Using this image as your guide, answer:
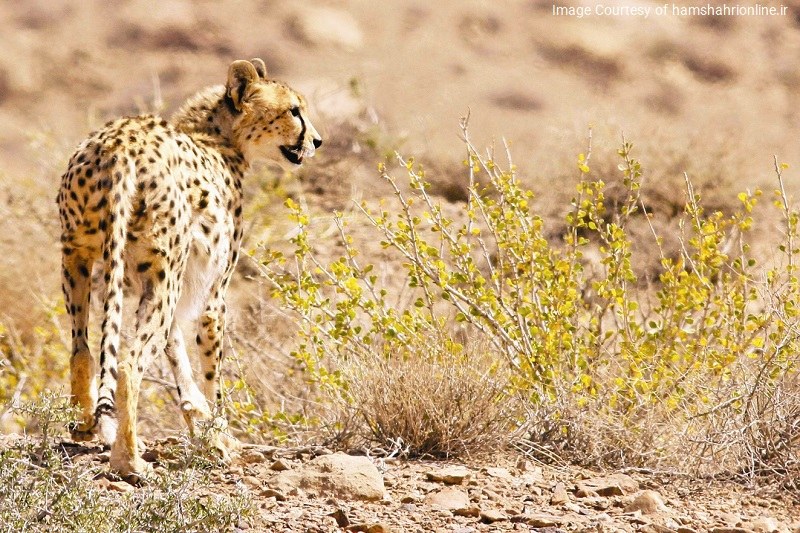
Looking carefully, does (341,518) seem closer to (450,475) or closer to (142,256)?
(450,475)

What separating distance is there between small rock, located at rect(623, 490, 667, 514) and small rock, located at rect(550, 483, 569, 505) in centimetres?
23

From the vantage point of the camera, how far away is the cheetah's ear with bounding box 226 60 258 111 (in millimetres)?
6414

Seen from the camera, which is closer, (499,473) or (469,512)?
(469,512)

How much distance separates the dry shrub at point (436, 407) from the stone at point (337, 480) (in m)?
0.46

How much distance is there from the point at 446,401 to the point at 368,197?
24.9ft

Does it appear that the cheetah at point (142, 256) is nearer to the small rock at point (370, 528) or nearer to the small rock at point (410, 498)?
the small rock at point (370, 528)

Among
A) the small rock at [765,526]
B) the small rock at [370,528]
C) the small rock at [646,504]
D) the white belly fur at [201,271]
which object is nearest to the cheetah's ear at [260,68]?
the white belly fur at [201,271]

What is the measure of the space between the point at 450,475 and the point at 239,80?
97.3 inches

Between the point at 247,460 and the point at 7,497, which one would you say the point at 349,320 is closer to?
the point at 247,460

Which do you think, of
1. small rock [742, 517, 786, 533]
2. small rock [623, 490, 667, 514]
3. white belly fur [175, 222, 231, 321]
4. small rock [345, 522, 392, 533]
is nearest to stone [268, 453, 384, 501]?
small rock [345, 522, 392, 533]

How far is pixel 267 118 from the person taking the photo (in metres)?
6.49

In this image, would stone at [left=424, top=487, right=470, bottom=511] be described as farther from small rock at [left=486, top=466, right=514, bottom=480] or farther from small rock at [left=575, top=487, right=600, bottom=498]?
small rock at [left=575, top=487, right=600, bottom=498]

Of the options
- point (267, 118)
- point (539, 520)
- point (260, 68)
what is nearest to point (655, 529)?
point (539, 520)

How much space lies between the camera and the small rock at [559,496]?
Result: 4.88 meters
